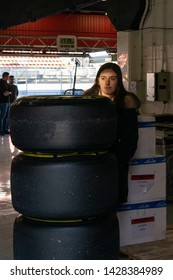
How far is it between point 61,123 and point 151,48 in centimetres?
547

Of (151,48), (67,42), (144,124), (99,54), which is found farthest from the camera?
(99,54)

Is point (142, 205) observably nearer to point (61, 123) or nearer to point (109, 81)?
point (109, 81)

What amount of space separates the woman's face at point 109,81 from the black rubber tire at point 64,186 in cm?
96

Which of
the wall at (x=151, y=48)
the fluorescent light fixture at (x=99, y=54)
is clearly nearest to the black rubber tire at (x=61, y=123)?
the wall at (x=151, y=48)

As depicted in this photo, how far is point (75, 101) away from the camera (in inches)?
89.6

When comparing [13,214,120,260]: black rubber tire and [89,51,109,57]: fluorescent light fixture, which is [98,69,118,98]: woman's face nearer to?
[13,214,120,260]: black rubber tire

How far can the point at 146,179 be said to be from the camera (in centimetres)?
380

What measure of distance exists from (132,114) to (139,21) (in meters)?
4.58

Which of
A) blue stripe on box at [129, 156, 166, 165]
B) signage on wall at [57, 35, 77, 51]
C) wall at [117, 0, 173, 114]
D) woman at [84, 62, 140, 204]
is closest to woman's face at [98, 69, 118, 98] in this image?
woman at [84, 62, 140, 204]

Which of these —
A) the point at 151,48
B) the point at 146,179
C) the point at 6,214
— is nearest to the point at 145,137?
the point at 146,179

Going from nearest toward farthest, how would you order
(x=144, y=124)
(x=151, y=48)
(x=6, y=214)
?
(x=144, y=124)
(x=6, y=214)
(x=151, y=48)

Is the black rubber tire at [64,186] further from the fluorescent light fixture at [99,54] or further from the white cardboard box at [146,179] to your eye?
the fluorescent light fixture at [99,54]

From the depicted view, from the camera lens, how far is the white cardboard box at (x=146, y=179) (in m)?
3.74

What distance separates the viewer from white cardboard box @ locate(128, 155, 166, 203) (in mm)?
3742
